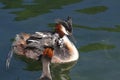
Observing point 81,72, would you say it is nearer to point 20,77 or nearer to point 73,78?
point 73,78

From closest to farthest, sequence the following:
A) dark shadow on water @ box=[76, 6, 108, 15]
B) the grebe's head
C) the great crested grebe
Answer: the great crested grebe, the grebe's head, dark shadow on water @ box=[76, 6, 108, 15]

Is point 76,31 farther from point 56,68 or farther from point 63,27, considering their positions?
point 56,68

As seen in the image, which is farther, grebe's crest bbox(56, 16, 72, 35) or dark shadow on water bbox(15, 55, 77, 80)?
grebe's crest bbox(56, 16, 72, 35)

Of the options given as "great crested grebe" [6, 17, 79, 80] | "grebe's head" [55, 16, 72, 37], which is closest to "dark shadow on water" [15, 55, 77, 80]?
"great crested grebe" [6, 17, 79, 80]

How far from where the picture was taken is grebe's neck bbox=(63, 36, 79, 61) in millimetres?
13734

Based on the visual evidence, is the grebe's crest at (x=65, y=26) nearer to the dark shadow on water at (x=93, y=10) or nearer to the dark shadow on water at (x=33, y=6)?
the dark shadow on water at (x=93, y=10)

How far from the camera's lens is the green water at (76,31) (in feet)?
42.4

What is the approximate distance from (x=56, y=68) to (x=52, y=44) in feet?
1.91

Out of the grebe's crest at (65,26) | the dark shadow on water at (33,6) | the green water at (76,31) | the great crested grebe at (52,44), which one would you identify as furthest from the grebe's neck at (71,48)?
the dark shadow on water at (33,6)

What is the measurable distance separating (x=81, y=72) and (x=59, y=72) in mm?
626

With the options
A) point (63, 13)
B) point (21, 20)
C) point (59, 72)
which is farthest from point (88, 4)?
point (59, 72)

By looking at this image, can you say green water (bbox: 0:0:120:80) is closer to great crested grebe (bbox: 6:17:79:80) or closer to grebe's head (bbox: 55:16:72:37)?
great crested grebe (bbox: 6:17:79:80)

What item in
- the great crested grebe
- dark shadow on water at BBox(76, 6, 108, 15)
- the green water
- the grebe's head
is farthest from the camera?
dark shadow on water at BBox(76, 6, 108, 15)

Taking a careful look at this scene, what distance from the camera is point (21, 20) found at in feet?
51.3
